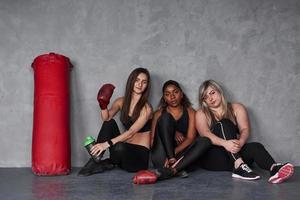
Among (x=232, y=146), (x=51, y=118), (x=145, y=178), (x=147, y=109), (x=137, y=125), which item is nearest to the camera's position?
(x=145, y=178)

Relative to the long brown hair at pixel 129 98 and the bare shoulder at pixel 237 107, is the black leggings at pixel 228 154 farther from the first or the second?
the long brown hair at pixel 129 98

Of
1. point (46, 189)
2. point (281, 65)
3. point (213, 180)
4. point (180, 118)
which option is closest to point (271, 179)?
point (213, 180)

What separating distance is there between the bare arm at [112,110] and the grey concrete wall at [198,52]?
0.60 feet

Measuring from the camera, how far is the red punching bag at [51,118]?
3908mm

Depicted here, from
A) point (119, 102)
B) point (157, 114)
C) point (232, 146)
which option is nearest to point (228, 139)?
point (232, 146)

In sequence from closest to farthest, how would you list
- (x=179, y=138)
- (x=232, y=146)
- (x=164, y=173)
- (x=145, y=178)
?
(x=145, y=178), (x=164, y=173), (x=232, y=146), (x=179, y=138)

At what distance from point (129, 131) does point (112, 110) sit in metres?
0.35

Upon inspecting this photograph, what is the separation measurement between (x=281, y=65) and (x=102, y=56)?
73.3 inches

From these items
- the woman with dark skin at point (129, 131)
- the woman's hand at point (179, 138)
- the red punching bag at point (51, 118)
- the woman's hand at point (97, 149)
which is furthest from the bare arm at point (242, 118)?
the red punching bag at point (51, 118)

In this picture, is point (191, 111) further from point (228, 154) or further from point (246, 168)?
point (246, 168)

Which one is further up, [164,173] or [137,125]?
[137,125]

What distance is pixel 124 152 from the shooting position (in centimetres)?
394

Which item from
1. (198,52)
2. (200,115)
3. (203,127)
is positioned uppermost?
(198,52)

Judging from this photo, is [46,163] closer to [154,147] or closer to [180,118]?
[154,147]
